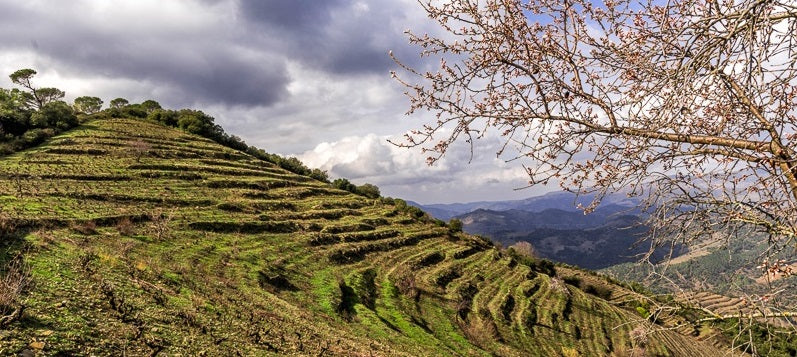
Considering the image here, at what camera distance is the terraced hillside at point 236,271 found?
12.0 m

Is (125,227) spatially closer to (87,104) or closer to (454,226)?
(454,226)

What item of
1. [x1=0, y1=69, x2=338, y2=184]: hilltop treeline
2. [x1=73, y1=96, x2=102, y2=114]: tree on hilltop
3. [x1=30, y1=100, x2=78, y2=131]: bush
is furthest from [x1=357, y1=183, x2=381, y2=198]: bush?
[x1=73, y1=96, x2=102, y2=114]: tree on hilltop

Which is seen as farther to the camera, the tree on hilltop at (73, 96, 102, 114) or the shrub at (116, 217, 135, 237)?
the tree on hilltop at (73, 96, 102, 114)

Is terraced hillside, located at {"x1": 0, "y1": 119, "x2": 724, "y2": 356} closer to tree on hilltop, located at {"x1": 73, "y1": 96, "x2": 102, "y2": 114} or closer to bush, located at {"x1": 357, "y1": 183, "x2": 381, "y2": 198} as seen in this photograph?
bush, located at {"x1": 357, "y1": 183, "x2": 381, "y2": 198}

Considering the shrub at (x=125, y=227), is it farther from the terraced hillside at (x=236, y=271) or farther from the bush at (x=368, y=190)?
the bush at (x=368, y=190)

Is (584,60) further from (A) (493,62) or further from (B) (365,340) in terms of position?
(B) (365,340)

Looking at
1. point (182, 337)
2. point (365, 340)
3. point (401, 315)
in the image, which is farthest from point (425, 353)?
point (182, 337)

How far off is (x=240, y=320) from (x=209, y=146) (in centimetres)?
5961

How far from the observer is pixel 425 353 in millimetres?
22766

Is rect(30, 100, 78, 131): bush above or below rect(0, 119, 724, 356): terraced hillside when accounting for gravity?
above

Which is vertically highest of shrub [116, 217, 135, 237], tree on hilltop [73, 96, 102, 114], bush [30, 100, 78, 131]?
tree on hilltop [73, 96, 102, 114]

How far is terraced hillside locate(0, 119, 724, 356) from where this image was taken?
39.4 ft

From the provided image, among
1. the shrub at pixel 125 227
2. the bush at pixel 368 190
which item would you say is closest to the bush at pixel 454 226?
the bush at pixel 368 190

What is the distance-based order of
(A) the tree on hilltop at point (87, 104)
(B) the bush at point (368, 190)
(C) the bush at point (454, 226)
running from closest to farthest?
(C) the bush at point (454, 226), (B) the bush at point (368, 190), (A) the tree on hilltop at point (87, 104)
